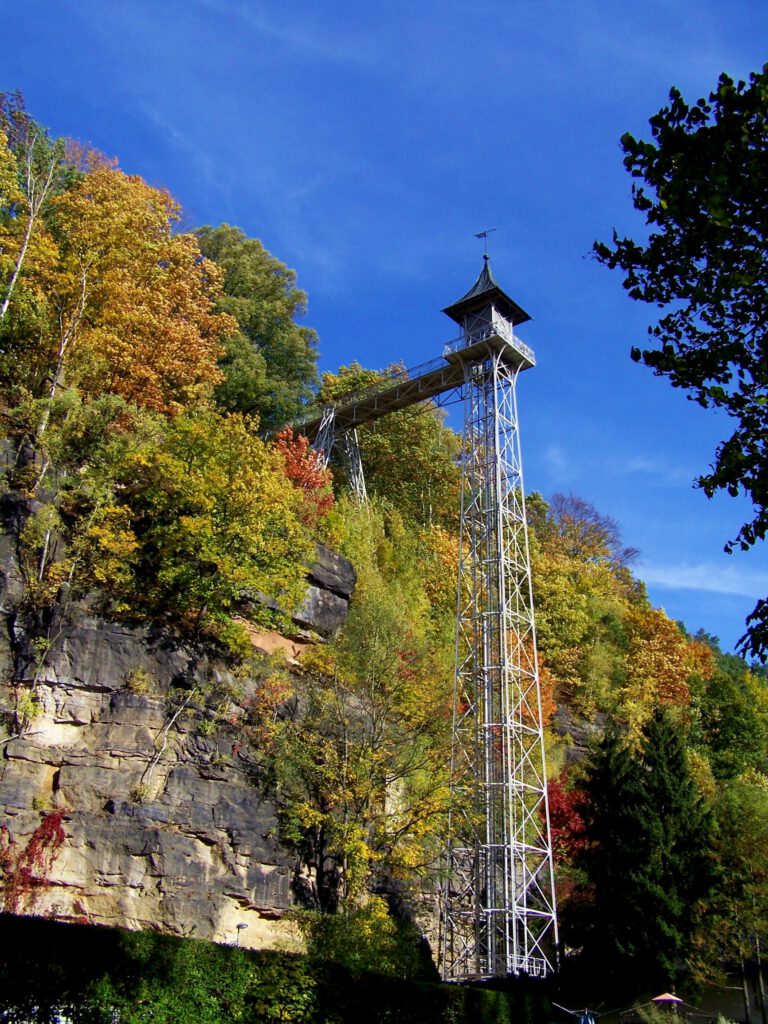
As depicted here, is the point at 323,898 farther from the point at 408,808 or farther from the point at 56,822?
the point at 56,822

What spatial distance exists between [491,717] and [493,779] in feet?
4.97

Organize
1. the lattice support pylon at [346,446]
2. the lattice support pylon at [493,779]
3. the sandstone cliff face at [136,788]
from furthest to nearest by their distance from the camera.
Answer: the lattice support pylon at [346,446] < the lattice support pylon at [493,779] < the sandstone cliff face at [136,788]

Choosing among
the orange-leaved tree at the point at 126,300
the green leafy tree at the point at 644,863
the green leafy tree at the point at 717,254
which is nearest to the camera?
the green leafy tree at the point at 717,254

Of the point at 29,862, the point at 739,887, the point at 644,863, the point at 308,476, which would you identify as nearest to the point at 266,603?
the point at 308,476

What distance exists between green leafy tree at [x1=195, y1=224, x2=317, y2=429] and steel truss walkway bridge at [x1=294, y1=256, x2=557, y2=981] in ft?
12.5

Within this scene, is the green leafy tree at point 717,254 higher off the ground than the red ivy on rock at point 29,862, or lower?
higher

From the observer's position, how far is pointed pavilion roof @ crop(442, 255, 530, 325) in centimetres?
2595

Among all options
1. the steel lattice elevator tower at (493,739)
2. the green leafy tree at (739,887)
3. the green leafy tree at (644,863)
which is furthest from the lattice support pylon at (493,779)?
the green leafy tree at (739,887)

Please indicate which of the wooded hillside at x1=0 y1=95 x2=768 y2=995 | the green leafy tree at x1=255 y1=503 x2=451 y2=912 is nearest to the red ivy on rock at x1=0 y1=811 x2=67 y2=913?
the wooded hillside at x1=0 y1=95 x2=768 y2=995

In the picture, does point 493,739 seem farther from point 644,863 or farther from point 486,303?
point 486,303

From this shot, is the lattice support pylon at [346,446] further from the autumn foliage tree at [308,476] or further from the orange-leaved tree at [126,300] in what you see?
the orange-leaved tree at [126,300]

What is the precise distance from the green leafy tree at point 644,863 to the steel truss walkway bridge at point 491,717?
123 centimetres

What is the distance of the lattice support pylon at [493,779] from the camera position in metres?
18.8

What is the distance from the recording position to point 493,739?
20734mm
